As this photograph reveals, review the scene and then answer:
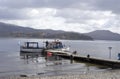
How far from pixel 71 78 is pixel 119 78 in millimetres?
5153

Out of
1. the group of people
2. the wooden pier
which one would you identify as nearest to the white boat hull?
the group of people

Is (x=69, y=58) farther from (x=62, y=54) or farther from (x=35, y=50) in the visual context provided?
(x=35, y=50)

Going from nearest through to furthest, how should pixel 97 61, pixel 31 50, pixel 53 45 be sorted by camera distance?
1. pixel 97 61
2. pixel 53 45
3. pixel 31 50

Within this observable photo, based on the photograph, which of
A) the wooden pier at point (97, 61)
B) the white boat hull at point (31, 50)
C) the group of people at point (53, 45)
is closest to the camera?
the wooden pier at point (97, 61)

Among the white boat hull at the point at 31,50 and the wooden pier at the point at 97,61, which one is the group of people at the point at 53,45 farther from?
the wooden pier at the point at 97,61

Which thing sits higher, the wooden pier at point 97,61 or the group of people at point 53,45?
the group of people at point 53,45

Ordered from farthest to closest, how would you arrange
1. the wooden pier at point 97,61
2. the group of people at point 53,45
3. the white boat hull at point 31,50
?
the white boat hull at point 31,50
the group of people at point 53,45
the wooden pier at point 97,61

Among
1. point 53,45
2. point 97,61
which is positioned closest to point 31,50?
point 53,45

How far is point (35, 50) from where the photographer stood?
88.2 m

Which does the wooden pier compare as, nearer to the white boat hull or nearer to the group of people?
the group of people

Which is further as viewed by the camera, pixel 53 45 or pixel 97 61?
pixel 53 45

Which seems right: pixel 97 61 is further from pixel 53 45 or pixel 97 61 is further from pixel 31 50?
pixel 31 50

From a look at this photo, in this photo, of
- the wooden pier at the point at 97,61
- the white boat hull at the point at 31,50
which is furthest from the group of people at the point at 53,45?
the wooden pier at the point at 97,61

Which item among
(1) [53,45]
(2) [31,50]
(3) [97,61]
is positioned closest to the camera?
(3) [97,61]
